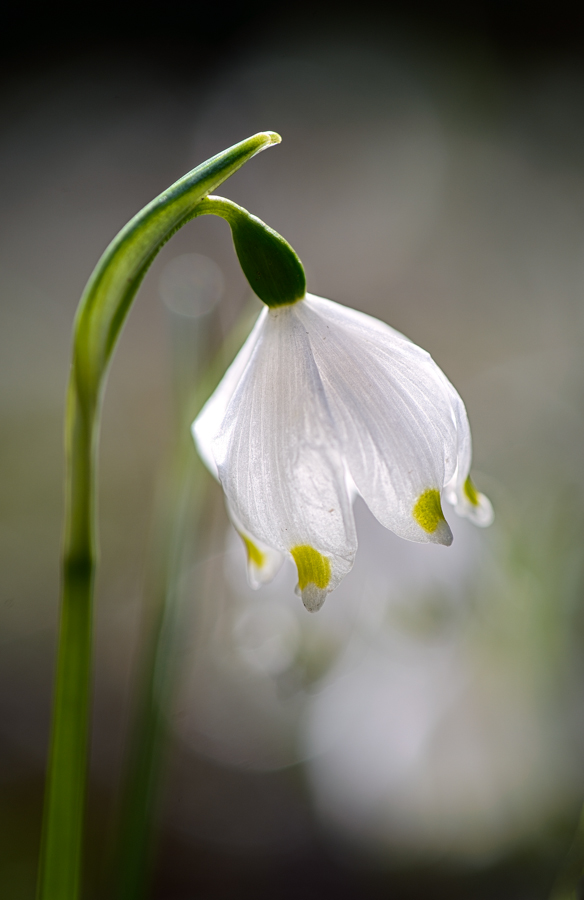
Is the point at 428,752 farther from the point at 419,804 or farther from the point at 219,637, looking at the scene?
the point at 219,637

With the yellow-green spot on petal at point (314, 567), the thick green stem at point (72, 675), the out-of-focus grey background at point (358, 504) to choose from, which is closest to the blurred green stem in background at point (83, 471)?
the thick green stem at point (72, 675)

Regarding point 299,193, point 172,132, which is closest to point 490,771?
point 299,193

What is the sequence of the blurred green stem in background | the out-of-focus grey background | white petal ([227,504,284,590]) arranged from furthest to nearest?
1. the out-of-focus grey background
2. white petal ([227,504,284,590])
3. the blurred green stem in background

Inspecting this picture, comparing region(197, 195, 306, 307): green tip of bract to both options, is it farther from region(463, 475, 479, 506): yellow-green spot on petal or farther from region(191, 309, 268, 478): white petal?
region(463, 475, 479, 506): yellow-green spot on petal

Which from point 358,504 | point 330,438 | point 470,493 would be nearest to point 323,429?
point 330,438

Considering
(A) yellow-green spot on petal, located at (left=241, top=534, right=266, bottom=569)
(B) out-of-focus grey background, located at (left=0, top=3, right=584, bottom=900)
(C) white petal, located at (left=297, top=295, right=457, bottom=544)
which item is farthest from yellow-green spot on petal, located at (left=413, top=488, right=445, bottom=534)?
(B) out-of-focus grey background, located at (left=0, top=3, right=584, bottom=900)

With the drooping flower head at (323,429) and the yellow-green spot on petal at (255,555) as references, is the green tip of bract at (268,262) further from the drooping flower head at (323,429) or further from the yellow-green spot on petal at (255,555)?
the yellow-green spot on petal at (255,555)

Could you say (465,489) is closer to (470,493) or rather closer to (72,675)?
(470,493)
